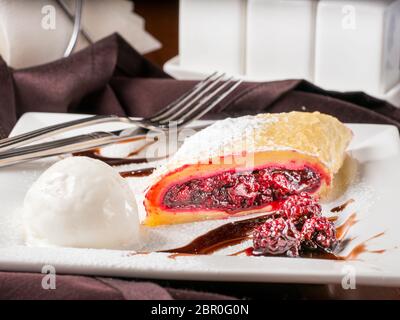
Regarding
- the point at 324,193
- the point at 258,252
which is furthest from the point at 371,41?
the point at 258,252

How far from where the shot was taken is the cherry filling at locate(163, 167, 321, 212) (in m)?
1.22

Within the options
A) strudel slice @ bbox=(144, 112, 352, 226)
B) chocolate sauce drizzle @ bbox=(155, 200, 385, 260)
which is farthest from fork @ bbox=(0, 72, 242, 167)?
chocolate sauce drizzle @ bbox=(155, 200, 385, 260)

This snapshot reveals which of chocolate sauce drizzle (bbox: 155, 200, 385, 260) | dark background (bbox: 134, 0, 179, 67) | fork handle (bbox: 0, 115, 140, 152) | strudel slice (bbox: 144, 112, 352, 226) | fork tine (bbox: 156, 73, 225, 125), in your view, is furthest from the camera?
dark background (bbox: 134, 0, 179, 67)

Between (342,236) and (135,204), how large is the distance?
0.29m

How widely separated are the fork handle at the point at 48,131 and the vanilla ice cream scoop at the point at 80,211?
0.23 metres

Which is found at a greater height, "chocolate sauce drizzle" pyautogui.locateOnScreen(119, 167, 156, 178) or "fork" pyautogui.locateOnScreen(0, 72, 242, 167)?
"fork" pyautogui.locateOnScreen(0, 72, 242, 167)

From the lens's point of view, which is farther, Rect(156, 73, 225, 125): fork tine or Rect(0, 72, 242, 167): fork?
Rect(156, 73, 225, 125): fork tine

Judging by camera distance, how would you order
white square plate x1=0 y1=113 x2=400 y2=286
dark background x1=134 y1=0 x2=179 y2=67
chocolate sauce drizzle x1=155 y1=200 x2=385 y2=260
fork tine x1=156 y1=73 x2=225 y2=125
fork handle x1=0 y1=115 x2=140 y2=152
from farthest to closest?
dark background x1=134 y1=0 x2=179 y2=67, fork tine x1=156 y1=73 x2=225 y2=125, fork handle x1=0 y1=115 x2=140 y2=152, chocolate sauce drizzle x1=155 y1=200 x2=385 y2=260, white square plate x1=0 y1=113 x2=400 y2=286

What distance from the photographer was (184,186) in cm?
123

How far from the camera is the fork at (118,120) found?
4.35 feet

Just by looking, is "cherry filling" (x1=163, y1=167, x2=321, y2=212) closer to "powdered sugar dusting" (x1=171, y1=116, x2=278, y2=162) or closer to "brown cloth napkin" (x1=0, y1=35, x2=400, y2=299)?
"powdered sugar dusting" (x1=171, y1=116, x2=278, y2=162)

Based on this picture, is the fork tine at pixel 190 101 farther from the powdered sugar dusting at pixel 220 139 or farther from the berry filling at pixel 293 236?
the berry filling at pixel 293 236
